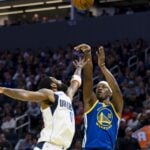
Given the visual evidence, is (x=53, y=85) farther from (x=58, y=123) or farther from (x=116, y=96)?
(x=116, y=96)

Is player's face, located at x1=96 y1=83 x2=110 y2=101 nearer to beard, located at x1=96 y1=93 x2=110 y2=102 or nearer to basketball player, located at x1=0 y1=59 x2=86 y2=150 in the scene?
beard, located at x1=96 y1=93 x2=110 y2=102

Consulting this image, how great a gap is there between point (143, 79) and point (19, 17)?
12.2m

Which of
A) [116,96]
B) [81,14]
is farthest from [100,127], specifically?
[81,14]

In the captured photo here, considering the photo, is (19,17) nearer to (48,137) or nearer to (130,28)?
(130,28)

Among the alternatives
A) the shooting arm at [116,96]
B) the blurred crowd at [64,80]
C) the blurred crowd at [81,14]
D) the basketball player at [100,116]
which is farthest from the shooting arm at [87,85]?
the blurred crowd at [81,14]

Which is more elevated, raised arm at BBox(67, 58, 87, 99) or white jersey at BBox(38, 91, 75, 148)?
raised arm at BBox(67, 58, 87, 99)

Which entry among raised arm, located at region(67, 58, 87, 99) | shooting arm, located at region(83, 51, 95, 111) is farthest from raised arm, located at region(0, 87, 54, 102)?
shooting arm, located at region(83, 51, 95, 111)

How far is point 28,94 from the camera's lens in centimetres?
755

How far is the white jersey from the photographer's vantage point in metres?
8.06

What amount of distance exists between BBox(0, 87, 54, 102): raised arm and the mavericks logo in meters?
1.28

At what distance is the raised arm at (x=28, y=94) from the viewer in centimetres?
730

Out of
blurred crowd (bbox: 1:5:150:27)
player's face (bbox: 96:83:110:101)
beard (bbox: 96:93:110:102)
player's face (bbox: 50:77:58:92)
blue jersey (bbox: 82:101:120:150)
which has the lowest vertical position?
blue jersey (bbox: 82:101:120:150)

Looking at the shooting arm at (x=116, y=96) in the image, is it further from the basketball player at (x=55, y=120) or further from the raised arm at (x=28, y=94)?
the raised arm at (x=28, y=94)

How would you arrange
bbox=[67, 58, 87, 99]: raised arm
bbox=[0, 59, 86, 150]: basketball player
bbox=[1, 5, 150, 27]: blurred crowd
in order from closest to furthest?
bbox=[0, 59, 86, 150]: basketball player
bbox=[67, 58, 87, 99]: raised arm
bbox=[1, 5, 150, 27]: blurred crowd
